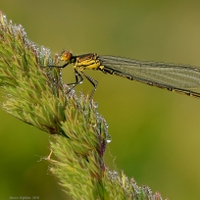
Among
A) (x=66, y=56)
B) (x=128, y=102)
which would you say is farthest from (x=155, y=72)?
(x=128, y=102)

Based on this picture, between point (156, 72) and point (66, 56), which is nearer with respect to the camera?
point (66, 56)

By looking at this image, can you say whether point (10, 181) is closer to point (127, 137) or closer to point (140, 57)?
point (127, 137)

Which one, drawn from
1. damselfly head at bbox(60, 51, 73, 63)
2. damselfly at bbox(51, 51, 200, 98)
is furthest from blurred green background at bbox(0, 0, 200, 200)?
damselfly head at bbox(60, 51, 73, 63)

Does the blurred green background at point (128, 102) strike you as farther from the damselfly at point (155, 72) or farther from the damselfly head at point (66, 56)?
the damselfly head at point (66, 56)

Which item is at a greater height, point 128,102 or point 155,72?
point 128,102

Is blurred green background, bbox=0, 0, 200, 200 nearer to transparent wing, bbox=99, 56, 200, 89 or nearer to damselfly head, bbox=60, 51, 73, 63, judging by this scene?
transparent wing, bbox=99, 56, 200, 89

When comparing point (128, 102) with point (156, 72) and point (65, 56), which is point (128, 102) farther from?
point (65, 56)

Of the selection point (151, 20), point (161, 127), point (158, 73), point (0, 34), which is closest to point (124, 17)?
point (151, 20)

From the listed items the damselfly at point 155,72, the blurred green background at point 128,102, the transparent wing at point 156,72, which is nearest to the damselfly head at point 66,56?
the damselfly at point 155,72
